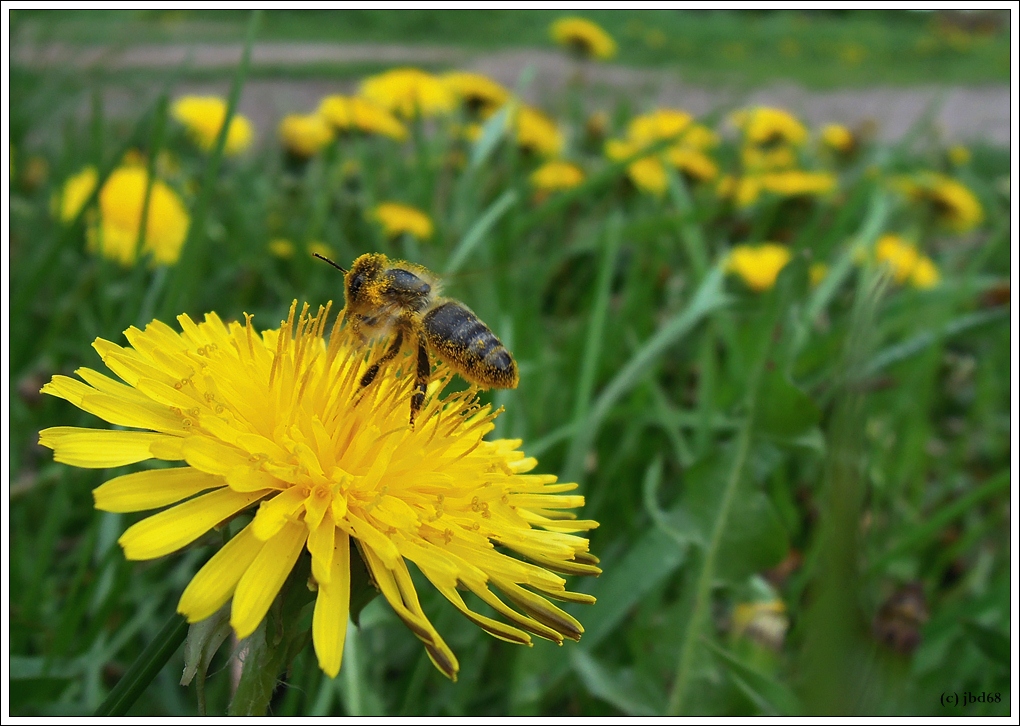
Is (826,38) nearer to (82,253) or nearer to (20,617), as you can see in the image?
(82,253)

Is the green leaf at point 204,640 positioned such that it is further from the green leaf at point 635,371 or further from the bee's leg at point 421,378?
the green leaf at point 635,371

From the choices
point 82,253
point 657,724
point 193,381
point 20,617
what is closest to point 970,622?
point 657,724

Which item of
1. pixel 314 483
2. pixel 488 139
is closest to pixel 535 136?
pixel 488 139

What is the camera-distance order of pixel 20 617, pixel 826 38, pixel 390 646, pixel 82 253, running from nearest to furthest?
pixel 20 617 → pixel 390 646 → pixel 82 253 → pixel 826 38

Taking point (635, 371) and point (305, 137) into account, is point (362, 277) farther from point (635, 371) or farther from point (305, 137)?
point (305, 137)

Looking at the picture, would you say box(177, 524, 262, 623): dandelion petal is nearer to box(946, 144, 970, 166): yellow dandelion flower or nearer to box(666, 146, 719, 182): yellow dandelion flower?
box(666, 146, 719, 182): yellow dandelion flower

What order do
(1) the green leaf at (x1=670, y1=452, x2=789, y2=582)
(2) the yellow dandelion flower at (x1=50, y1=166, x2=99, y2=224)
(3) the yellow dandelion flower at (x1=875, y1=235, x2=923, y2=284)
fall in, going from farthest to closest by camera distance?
(3) the yellow dandelion flower at (x1=875, y1=235, x2=923, y2=284), (2) the yellow dandelion flower at (x1=50, y1=166, x2=99, y2=224), (1) the green leaf at (x1=670, y1=452, x2=789, y2=582)

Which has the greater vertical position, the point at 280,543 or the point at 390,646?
the point at 280,543

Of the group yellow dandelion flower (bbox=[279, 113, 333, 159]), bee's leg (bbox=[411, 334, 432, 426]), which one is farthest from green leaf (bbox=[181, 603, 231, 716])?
yellow dandelion flower (bbox=[279, 113, 333, 159])
